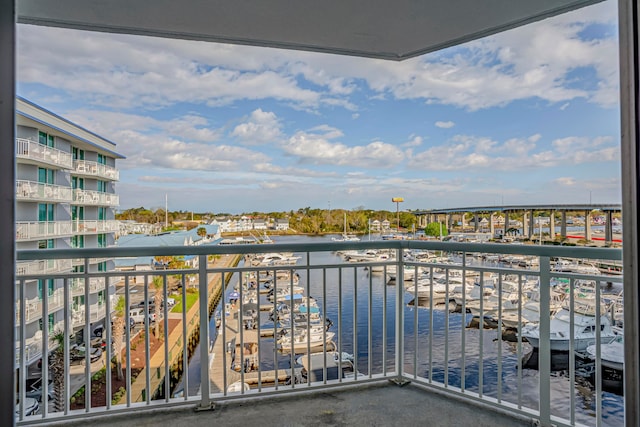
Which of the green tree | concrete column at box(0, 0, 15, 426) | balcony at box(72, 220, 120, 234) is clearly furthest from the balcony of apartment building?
concrete column at box(0, 0, 15, 426)

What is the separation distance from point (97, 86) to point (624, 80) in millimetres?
4061

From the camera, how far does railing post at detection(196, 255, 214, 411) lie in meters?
2.34

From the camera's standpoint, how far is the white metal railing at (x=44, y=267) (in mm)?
2109

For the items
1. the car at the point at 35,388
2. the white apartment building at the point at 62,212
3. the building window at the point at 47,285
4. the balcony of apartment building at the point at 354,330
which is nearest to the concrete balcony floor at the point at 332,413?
the balcony of apartment building at the point at 354,330

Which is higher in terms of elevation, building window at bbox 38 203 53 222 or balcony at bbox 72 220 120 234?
building window at bbox 38 203 53 222

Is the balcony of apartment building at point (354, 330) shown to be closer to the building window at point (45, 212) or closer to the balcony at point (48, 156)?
the building window at point (45, 212)

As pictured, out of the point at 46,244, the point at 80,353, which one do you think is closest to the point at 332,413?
the point at 80,353

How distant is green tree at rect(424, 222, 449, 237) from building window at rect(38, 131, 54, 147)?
2.80 m

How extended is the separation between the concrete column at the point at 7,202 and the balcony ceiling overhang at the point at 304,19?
4.63 feet

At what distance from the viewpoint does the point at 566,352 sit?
2279 mm

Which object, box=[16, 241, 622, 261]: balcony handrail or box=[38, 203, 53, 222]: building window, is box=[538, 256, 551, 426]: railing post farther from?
box=[38, 203, 53, 222]: building window

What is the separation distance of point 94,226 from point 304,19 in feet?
6.95

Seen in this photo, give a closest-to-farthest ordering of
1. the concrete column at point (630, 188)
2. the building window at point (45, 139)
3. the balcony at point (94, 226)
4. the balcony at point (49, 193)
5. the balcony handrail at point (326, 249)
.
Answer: the concrete column at point (630, 188), the balcony handrail at point (326, 249), the balcony at point (49, 193), the building window at point (45, 139), the balcony at point (94, 226)

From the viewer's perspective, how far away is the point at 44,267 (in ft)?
7.14
